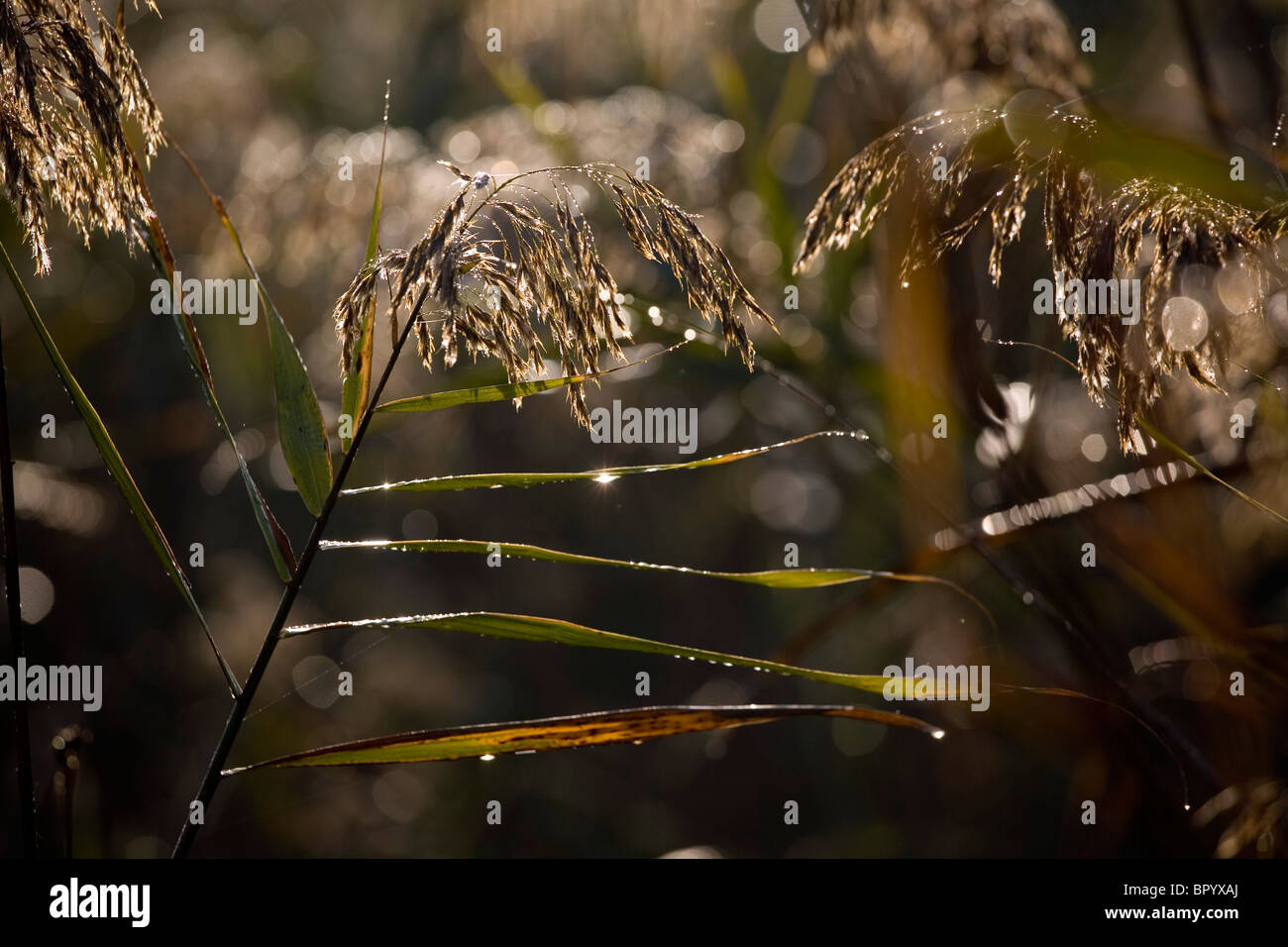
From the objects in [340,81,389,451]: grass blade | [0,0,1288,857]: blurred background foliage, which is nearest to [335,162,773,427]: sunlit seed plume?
[340,81,389,451]: grass blade

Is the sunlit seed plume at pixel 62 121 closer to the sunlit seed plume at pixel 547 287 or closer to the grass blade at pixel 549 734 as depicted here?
the sunlit seed plume at pixel 547 287

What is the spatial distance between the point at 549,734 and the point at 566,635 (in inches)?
2.8

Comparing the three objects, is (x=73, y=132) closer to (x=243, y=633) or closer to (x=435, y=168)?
(x=435, y=168)

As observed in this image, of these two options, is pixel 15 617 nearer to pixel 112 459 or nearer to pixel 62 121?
pixel 112 459

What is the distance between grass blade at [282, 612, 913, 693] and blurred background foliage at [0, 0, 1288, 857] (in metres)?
0.33

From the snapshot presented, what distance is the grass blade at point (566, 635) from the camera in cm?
60

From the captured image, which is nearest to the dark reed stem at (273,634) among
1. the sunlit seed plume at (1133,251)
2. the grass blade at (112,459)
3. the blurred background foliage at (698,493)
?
the grass blade at (112,459)

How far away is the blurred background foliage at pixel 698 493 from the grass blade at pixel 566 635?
328 millimetres

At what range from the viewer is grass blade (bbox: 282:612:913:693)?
23.5 inches
